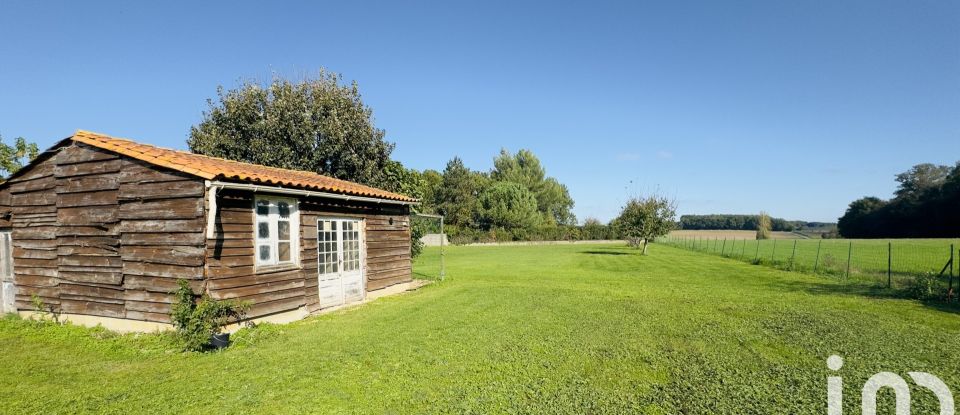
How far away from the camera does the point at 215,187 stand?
8.02 metres

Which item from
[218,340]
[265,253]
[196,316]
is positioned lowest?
[218,340]

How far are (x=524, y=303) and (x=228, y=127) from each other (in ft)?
61.1

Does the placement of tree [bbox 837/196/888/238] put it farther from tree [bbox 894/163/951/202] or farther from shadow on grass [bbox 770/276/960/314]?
shadow on grass [bbox 770/276/960/314]

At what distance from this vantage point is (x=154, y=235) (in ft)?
28.4

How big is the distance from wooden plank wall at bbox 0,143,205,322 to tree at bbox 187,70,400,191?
38.1 feet

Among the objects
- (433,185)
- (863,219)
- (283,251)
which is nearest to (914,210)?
(863,219)

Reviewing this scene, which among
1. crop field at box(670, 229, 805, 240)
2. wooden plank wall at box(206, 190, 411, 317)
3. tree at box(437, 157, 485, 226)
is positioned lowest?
crop field at box(670, 229, 805, 240)

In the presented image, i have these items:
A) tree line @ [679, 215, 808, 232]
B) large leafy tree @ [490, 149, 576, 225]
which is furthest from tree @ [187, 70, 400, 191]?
tree line @ [679, 215, 808, 232]

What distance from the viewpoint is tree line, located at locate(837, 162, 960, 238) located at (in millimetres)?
58469

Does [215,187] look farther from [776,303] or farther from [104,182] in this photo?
[776,303]

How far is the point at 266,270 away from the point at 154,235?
2.05m

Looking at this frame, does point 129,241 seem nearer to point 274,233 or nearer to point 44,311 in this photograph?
point 274,233

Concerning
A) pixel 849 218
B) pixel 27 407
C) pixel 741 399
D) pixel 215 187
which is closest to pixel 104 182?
pixel 215 187

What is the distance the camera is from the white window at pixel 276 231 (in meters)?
Answer: 9.26
